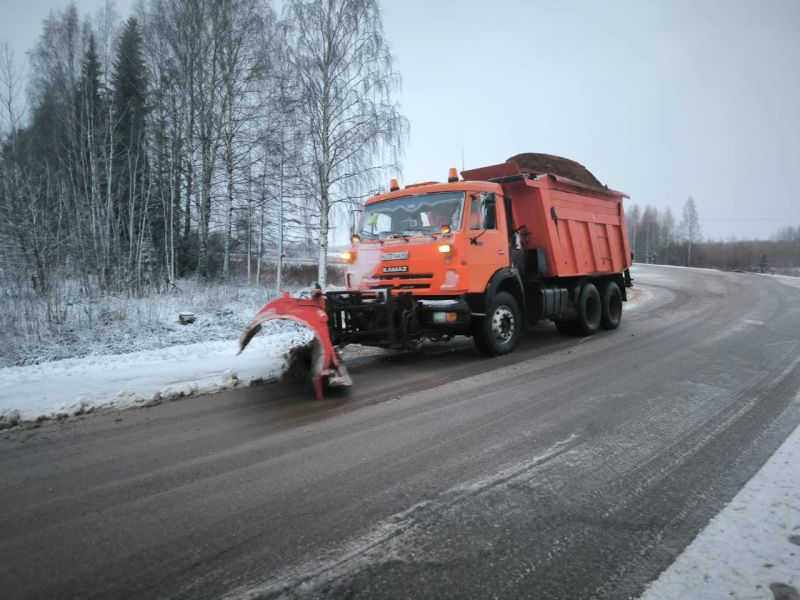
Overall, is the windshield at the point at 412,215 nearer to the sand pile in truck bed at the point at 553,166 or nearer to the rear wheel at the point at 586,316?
the sand pile in truck bed at the point at 553,166

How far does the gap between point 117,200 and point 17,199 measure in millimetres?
4878

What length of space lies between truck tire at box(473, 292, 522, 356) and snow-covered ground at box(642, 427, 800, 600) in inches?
156

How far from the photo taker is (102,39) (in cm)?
1855

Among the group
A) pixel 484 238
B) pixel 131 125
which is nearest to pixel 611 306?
pixel 484 238

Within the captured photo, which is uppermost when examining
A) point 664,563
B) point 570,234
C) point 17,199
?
point 17,199

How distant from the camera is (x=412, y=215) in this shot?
21.7ft

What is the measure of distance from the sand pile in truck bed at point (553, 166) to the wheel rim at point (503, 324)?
9.27 ft

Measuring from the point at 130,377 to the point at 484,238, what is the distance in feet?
16.8

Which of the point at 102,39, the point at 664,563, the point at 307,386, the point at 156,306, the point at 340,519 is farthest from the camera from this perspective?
the point at 102,39

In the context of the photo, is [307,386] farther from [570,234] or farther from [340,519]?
[570,234]

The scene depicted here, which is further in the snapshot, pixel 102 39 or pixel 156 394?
pixel 102 39

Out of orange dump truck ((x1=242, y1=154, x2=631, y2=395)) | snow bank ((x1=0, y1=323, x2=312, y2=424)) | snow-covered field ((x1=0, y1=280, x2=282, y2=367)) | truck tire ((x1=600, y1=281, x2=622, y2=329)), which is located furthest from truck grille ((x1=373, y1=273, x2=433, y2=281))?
truck tire ((x1=600, y1=281, x2=622, y2=329))

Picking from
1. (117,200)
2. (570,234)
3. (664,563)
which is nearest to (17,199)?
(117,200)

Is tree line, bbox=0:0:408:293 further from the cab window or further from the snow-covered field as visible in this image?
the cab window
